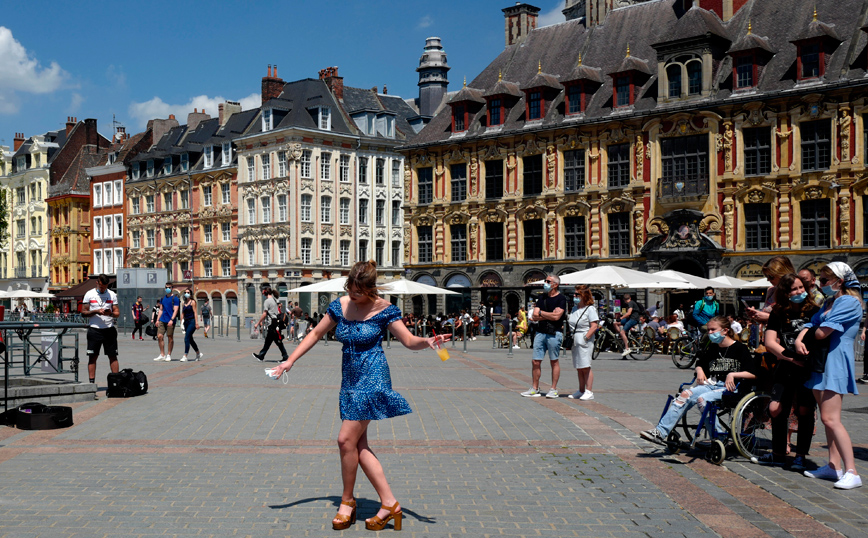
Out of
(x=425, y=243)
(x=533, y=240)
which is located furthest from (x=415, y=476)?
(x=425, y=243)

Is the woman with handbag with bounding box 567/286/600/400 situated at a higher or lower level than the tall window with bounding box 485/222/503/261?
lower

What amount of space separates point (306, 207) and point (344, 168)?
3787mm

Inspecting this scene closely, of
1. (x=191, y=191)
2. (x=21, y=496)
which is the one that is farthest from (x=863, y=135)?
(x=191, y=191)

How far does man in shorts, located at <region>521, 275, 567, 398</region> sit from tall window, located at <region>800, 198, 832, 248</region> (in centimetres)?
2407

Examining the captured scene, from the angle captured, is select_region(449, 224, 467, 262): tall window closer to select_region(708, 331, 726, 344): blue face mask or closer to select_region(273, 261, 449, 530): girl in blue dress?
select_region(708, 331, 726, 344): blue face mask

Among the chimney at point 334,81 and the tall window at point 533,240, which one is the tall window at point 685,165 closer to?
the tall window at point 533,240

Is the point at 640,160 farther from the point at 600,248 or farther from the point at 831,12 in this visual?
the point at 831,12

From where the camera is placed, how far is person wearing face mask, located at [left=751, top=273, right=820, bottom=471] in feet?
25.4

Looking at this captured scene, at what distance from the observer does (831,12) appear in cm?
3553

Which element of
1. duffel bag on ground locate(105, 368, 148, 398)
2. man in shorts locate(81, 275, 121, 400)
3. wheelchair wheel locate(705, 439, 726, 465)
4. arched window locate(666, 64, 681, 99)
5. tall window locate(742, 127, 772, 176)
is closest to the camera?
wheelchair wheel locate(705, 439, 726, 465)

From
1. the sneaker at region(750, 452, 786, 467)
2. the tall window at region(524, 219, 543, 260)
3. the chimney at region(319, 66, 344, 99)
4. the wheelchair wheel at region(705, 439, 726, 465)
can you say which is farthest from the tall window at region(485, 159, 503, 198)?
the wheelchair wheel at region(705, 439, 726, 465)

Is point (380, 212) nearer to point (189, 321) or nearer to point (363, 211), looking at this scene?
point (363, 211)

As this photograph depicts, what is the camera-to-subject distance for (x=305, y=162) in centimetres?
5562

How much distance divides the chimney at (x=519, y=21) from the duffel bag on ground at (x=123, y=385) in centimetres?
3781
